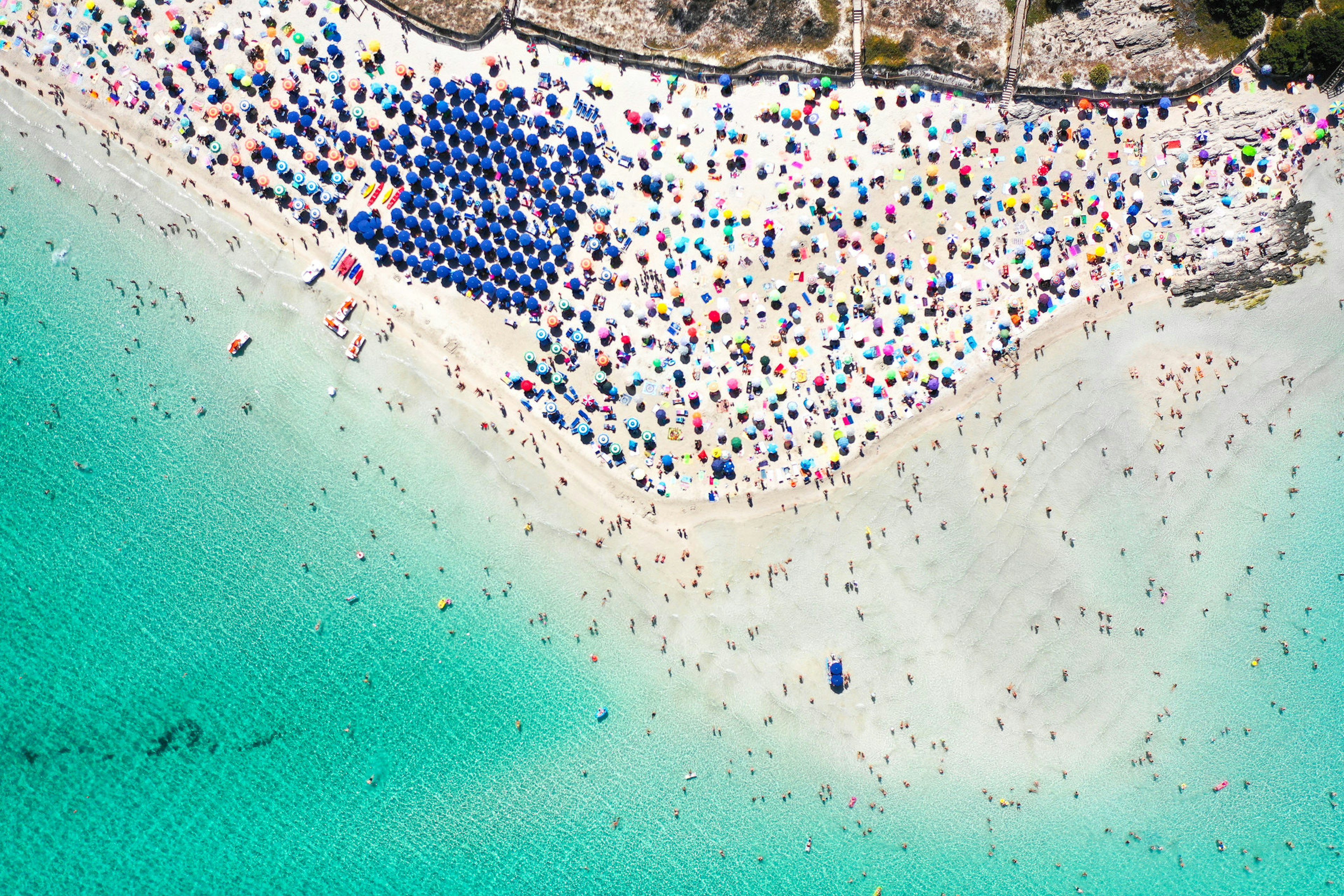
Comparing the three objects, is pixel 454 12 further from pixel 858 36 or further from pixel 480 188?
pixel 858 36

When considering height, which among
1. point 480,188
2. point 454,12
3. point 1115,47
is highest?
point 454,12

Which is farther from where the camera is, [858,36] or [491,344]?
[491,344]

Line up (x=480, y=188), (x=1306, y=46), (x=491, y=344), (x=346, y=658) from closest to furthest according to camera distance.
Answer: (x=1306, y=46), (x=480, y=188), (x=491, y=344), (x=346, y=658)

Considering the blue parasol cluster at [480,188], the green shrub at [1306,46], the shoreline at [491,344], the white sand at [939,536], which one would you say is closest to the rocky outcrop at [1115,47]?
the green shrub at [1306,46]

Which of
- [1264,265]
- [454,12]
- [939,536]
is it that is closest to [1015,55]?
[1264,265]

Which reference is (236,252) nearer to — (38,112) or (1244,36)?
(38,112)

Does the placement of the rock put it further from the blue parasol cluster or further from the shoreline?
the blue parasol cluster

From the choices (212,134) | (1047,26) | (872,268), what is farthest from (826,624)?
(212,134)
